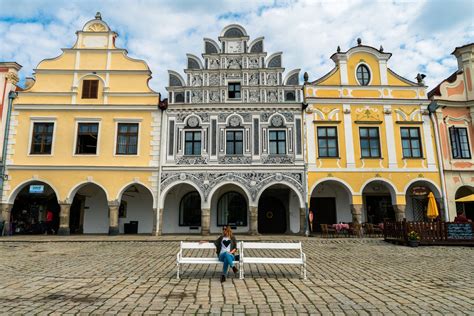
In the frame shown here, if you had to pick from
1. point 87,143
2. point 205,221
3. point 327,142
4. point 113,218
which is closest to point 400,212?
point 327,142

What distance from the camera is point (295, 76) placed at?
20.6 m

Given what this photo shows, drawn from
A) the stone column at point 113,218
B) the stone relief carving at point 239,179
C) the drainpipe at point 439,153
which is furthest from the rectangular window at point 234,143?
the drainpipe at point 439,153

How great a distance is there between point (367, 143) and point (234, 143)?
811 cm

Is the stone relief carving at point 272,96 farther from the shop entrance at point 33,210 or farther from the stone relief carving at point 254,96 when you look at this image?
the shop entrance at point 33,210

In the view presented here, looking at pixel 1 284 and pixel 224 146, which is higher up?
pixel 224 146

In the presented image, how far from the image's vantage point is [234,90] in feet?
68.0

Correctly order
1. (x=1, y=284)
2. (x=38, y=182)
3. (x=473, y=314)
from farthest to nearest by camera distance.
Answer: (x=38, y=182), (x=1, y=284), (x=473, y=314)

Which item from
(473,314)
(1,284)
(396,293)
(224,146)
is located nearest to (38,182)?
(224,146)

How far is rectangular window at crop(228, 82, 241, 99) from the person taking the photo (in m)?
20.7

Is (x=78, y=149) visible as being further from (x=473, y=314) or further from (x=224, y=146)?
(x=473, y=314)

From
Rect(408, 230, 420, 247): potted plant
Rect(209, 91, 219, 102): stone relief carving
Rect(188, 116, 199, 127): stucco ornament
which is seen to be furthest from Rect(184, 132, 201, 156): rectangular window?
Rect(408, 230, 420, 247): potted plant

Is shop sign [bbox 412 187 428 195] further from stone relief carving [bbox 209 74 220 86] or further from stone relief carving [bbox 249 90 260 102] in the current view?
stone relief carving [bbox 209 74 220 86]

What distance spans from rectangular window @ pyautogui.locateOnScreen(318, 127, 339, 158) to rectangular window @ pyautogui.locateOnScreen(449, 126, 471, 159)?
23.9 feet

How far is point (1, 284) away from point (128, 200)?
14.7 meters
